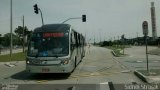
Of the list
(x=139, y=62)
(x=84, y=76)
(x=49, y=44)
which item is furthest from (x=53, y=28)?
(x=139, y=62)

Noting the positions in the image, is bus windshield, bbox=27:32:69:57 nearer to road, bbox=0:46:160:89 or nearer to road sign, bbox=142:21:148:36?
road, bbox=0:46:160:89

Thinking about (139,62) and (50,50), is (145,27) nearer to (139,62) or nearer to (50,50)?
(50,50)

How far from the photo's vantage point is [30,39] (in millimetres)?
17719

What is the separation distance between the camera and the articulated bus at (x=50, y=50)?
16.6 meters

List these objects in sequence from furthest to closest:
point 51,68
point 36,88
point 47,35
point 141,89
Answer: point 47,35 < point 51,68 < point 36,88 < point 141,89

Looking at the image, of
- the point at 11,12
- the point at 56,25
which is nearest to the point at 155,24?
the point at 11,12

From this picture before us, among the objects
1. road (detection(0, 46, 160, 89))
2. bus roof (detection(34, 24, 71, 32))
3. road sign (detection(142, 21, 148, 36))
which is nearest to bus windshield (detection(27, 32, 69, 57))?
bus roof (detection(34, 24, 71, 32))

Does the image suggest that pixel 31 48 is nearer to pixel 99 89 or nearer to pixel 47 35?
pixel 47 35

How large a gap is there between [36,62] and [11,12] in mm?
21922

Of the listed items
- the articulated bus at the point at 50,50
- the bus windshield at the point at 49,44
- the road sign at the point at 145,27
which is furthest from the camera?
the road sign at the point at 145,27

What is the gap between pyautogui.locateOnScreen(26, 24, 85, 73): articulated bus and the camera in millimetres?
16562

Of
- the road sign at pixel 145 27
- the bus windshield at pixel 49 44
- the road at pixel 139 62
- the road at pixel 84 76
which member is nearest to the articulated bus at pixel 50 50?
the bus windshield at pixel 49 44

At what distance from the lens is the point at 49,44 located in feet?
56.8

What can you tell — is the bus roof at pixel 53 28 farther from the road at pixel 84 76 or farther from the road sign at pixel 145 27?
the road sign at pixel 145 27
